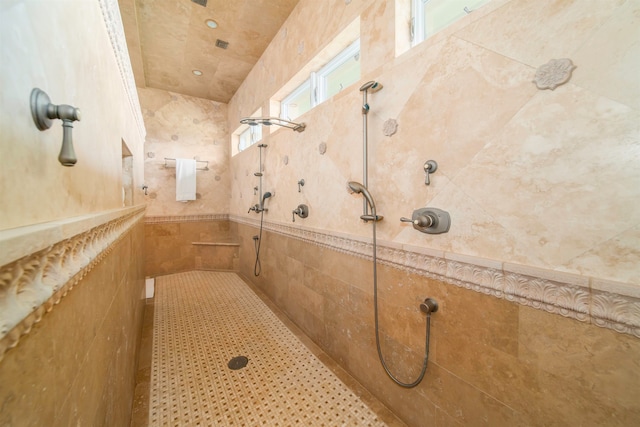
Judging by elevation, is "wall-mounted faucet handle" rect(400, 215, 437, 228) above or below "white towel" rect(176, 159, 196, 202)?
below

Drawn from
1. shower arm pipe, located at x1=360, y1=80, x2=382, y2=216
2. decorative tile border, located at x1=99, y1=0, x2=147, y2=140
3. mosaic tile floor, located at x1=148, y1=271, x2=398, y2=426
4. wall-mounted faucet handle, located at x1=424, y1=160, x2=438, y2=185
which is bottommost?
mosaic tile floor, located at x1=148, y1=271, x2=398, y2=426

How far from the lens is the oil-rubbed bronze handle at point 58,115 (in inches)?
17.7

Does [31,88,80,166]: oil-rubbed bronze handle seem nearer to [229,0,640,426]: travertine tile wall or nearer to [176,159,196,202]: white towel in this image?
[229,0,640,426]: travertine tile wall

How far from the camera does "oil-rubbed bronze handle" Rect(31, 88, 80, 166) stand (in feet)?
1.48

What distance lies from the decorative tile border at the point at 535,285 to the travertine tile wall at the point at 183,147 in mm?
3790

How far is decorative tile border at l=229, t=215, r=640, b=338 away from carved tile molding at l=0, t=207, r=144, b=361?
126 centimetres

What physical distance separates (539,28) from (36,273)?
1514 mm

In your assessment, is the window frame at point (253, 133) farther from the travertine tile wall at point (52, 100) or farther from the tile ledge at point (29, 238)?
the tile ledge at point (29, 238)

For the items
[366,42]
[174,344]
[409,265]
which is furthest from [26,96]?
[174,344]

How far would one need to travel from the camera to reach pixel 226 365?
1807 millimetres

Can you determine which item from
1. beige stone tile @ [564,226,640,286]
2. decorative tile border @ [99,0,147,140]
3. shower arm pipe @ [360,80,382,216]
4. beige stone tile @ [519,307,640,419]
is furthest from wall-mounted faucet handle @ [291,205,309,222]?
beige stone tile @ [564,226,640,286]

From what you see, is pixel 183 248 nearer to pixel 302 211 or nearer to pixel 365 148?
pixel 302 211

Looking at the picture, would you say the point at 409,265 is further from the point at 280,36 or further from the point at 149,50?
the point at 149,50

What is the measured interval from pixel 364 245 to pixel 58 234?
1.36 metres
